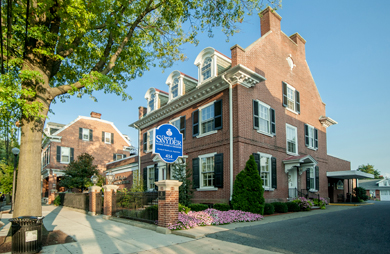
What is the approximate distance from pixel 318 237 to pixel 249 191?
16.7ft

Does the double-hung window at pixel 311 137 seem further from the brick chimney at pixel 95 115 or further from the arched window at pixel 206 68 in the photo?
the brick chimney at pixel 95 115

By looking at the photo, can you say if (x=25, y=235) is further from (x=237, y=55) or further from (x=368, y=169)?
(x=368, y=169)

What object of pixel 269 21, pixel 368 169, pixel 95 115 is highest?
pixel 269 21

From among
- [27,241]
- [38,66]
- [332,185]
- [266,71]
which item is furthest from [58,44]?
[332,185]

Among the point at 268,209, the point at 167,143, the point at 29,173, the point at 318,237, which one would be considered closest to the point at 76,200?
the point at 29,173

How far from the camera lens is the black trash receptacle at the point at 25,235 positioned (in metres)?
6.54

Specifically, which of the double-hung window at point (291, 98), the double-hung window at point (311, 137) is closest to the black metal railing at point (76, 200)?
the double-hung window at point (291, 98)

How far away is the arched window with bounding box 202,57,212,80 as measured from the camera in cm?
1643

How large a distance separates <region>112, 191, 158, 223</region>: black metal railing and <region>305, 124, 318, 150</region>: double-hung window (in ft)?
41.7

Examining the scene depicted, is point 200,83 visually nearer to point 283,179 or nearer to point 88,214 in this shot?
point 283,179

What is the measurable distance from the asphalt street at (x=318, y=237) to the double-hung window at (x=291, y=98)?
9.65 meters

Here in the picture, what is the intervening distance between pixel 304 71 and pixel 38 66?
18315 mm

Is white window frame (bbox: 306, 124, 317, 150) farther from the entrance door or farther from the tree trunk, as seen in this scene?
the tree trunk

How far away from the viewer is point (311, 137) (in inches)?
799
